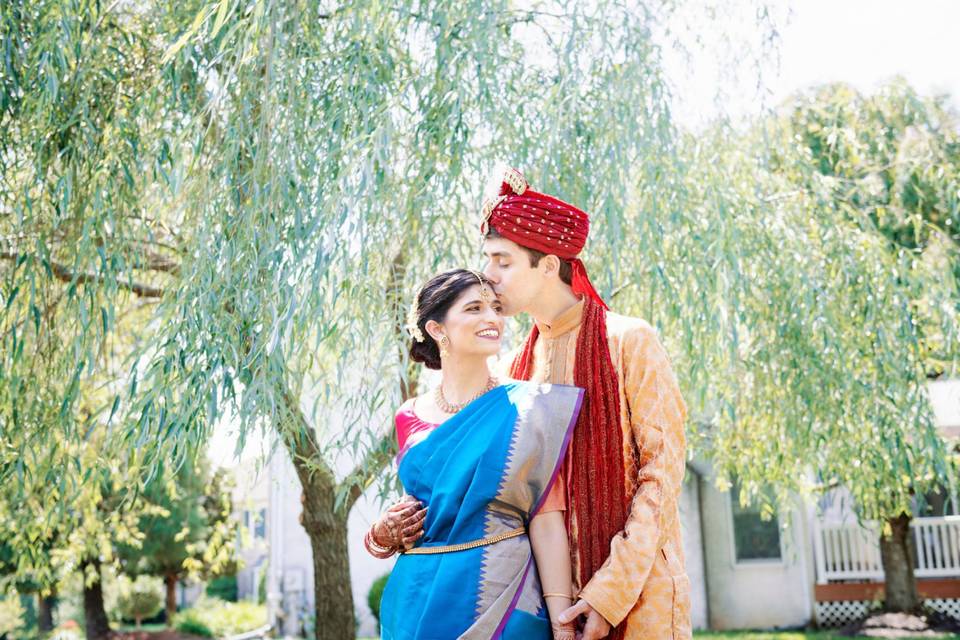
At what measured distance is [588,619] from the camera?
2.15 meters

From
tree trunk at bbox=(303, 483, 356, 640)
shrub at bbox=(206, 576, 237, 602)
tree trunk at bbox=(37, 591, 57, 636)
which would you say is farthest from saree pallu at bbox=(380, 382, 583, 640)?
shrub at bbox=(206, 576, 237, 602)

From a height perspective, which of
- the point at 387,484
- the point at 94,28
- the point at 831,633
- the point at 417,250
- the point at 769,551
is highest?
the point at 94,28

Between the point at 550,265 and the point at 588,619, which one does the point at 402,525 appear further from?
the point at 550,265

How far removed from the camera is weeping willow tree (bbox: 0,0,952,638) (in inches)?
135

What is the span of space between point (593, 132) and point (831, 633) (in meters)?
8.51

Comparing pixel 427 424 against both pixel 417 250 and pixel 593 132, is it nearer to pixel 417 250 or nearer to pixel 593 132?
pixel 417 250

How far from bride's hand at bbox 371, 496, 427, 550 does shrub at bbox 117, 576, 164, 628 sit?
15.6 meters

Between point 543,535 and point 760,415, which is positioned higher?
point 760,415

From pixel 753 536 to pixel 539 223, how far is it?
11.0 m

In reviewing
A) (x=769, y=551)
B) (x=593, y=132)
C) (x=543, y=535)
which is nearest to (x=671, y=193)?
(x=593, y=132)

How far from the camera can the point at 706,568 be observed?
41.4ft

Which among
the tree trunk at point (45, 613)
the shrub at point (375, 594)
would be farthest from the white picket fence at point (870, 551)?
the tree trunk at point (45, 613)

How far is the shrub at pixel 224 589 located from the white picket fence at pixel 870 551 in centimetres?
1195

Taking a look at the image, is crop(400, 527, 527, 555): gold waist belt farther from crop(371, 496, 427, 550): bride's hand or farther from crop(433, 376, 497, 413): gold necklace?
crop(433, 376, 497, 413): gold necklace
